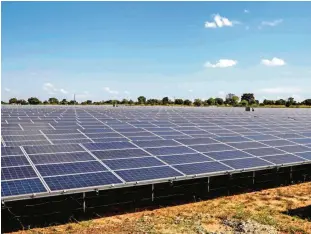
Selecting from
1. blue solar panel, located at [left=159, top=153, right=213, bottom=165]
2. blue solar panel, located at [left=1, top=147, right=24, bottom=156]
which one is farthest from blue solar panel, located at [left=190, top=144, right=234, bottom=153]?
blue solar panel, located at [left=1, top=147, right=24, bottom=156]

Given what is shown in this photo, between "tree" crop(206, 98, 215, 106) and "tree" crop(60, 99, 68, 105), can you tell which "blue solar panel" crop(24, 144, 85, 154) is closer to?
"tree" crop(60, 99, 68, 105)

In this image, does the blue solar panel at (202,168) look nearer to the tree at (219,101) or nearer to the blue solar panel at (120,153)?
the blue solar panel at (120,153)

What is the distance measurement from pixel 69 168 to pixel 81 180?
1534 millimetres

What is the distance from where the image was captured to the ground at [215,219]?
13.1 metres

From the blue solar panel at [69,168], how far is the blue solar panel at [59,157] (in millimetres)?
634

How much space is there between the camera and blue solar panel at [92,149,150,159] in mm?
17859

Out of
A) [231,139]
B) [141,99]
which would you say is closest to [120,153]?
[231,139]

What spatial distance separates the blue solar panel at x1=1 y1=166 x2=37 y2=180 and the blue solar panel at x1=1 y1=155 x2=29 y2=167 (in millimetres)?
507

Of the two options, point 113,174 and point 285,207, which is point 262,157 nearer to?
point 285,207

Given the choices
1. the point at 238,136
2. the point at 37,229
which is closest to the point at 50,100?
the point at 238,136

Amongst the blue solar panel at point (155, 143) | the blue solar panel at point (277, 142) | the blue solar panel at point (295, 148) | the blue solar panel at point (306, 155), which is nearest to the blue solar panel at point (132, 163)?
the blue solar panel at point (155, 143)

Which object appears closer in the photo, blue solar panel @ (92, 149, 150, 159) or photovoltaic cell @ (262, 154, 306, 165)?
blue solar panel @ (92, 149, 150, 159)

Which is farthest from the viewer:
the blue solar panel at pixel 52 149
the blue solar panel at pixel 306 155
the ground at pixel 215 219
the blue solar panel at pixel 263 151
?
the blue solar panel at pixel 306 155

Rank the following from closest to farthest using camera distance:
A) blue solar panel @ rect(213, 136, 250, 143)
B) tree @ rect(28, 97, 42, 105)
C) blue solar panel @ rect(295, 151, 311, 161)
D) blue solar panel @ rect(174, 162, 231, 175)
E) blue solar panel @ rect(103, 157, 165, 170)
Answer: blue solar panel @ rect(103, 157, 165, 170) < blue solar panel @ rect(174, 162, 231, 175) < blue solar panel @ rect(295, 151, 311, 161) < blue solar panel @ rect(213, 136, 250, 143) < tree @ rect(28, 97, 42, 105)
